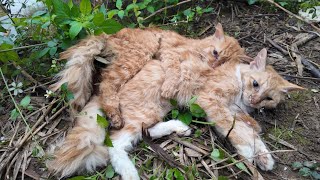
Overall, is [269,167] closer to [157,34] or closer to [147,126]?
[147,126]

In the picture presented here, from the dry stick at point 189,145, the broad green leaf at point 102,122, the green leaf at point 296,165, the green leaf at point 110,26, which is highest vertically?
the green leaf at point 110,26

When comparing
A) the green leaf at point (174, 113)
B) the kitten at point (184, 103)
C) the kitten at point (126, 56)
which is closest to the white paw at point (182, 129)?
the kitten at point (184, 103)

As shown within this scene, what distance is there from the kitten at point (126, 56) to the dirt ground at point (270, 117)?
1.06 ft

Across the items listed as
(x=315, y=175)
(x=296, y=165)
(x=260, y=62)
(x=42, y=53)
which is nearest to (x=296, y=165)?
(x=296, y=165)

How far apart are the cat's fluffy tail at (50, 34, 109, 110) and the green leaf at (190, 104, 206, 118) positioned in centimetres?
96

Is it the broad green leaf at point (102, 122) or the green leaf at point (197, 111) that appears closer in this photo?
the broad green leaf at point (102, 122)

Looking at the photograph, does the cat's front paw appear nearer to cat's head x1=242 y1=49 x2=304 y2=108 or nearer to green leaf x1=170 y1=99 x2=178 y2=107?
cat's head x1=242 y1=49 x2=304 y2=108

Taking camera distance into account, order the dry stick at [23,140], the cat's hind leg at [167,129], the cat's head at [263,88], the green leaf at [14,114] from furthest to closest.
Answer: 1. the cat's head at [263,88]
2. the cat's hind leg at [167,129]
3. the green leaf at [14,114]
4. the dry stick at [23,140]

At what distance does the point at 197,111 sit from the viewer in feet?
9.75

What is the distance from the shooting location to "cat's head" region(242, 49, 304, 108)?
3.14m

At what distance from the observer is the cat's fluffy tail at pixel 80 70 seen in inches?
117

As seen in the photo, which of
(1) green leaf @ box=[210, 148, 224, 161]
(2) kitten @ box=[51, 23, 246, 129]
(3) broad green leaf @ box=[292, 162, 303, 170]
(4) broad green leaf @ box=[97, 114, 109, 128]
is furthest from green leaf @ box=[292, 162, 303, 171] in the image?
(4) broad green leaf @ box=[97, 114, 109, 128]

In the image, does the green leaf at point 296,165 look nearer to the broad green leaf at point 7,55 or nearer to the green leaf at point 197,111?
the green leaf at point 197,111

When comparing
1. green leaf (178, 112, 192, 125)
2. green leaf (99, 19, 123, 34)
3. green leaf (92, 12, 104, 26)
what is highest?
green leaf (92, 12, 104, 26)
